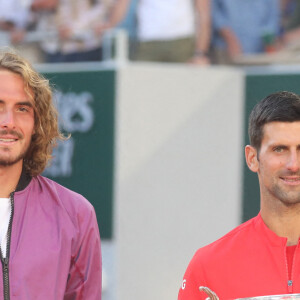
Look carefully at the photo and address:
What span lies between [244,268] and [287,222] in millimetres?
218

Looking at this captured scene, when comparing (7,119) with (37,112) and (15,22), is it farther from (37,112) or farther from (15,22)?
(15,22)

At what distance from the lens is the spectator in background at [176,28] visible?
6945mm

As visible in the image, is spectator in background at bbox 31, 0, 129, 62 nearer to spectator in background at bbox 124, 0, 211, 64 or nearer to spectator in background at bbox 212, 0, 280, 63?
spectator in background at bbox 124, 0, 211, 64

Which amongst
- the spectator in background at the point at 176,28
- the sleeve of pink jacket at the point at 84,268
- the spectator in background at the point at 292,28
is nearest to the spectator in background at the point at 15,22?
the spectator in background at the point at 176,28

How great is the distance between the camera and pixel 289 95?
9.90 ft

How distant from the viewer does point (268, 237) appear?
9.61 ft

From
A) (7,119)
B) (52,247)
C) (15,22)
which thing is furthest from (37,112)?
(15,22)

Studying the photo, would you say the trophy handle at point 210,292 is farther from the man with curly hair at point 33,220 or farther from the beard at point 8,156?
the beard at point 8,156

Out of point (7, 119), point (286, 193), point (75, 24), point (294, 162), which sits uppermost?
point (75, 24)

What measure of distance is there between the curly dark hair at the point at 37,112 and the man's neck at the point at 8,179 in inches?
4.4

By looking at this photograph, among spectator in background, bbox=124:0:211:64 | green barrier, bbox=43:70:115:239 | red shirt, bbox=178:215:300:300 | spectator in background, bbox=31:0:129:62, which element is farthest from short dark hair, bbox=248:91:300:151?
green barrier, bbox=43:70:115:239

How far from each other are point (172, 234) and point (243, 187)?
2.46 ft

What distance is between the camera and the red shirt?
2.82 m

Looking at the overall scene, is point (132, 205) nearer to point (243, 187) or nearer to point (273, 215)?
point (243, 187)
